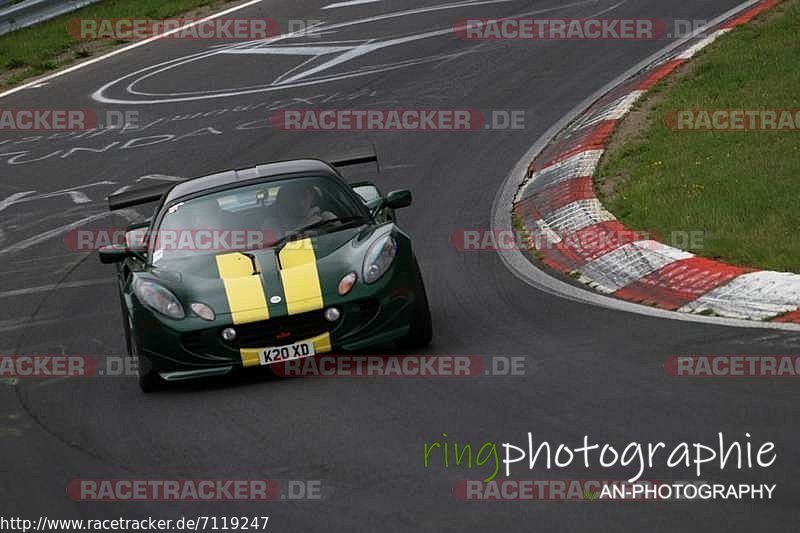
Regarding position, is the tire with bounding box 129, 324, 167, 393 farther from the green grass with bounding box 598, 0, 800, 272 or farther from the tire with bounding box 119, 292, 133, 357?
the green grass with bounding box 598, 0, 800, 272

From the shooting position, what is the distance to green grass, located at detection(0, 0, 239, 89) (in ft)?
69.1

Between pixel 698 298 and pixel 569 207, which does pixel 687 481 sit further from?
pixel 569 207

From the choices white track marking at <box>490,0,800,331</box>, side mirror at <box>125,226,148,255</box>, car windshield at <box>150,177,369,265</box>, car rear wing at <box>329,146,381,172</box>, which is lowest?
white track marking at <box>490,0,800,331</box>

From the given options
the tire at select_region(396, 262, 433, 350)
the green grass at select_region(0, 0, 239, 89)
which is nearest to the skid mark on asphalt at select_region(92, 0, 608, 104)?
the green grass at select_region(0, 0, 239, 89)

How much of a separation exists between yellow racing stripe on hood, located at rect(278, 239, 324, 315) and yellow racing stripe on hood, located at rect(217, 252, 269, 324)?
159mm

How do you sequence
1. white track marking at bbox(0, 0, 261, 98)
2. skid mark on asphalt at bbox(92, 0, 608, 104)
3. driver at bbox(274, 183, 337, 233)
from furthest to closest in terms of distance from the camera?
white track marking at bbox(0, 0, 261, 98)
skid mark on asphalt at bbox(92, 0, 608, 104)
driver at bbox(274, 183, 337, 233)

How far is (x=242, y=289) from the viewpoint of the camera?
8.55 metres

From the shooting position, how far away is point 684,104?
13656mm

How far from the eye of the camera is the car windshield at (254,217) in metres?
9.31

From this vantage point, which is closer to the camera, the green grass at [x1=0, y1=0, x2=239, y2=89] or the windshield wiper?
the windshield wiper

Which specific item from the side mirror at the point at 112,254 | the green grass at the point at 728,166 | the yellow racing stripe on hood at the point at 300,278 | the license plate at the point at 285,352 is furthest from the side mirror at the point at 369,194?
the green grass at the point at 728,166

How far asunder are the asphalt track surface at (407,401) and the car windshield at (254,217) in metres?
0.98

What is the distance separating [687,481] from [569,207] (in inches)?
242

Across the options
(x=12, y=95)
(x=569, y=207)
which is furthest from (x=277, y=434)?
(x=12, y=95)
